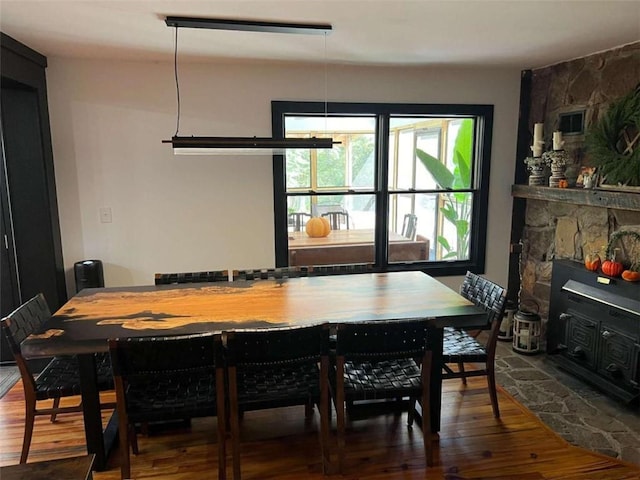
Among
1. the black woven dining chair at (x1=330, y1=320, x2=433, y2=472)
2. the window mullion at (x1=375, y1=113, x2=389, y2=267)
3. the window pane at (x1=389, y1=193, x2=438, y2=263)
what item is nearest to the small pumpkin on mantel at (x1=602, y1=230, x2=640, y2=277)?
the window pane at (x1=389, y1=193, x2=438, y2=263)

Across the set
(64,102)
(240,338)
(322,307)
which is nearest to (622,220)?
(322,307)

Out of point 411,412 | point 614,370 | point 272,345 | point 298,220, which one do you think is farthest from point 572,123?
point 272,345

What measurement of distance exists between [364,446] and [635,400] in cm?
177

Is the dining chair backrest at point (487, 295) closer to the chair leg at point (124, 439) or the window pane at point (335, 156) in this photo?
the window pane at point (335, 156)

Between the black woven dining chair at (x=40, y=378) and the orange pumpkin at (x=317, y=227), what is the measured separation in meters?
2.13

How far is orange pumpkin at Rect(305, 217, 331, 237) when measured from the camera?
4203mm

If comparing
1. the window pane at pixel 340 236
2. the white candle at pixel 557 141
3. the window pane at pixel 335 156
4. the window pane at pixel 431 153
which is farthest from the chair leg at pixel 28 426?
the white candle at pixel 557 141

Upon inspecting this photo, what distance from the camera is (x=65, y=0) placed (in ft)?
7.30

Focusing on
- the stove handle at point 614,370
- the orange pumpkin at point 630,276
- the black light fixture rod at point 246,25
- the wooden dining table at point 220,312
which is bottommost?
the stove handle at point 614,370

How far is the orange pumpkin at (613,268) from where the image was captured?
3.08 metres

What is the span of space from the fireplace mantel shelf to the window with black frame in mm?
491

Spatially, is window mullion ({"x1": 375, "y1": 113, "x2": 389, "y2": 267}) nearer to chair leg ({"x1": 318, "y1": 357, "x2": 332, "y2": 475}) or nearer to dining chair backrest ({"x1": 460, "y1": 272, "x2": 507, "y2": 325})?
dining chair backrest ({"x1": 460, "y1": 272, "x2": 507, "y2": 325})

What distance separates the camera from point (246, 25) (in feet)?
8.54

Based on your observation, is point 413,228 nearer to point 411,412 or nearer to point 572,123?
point 572,123
